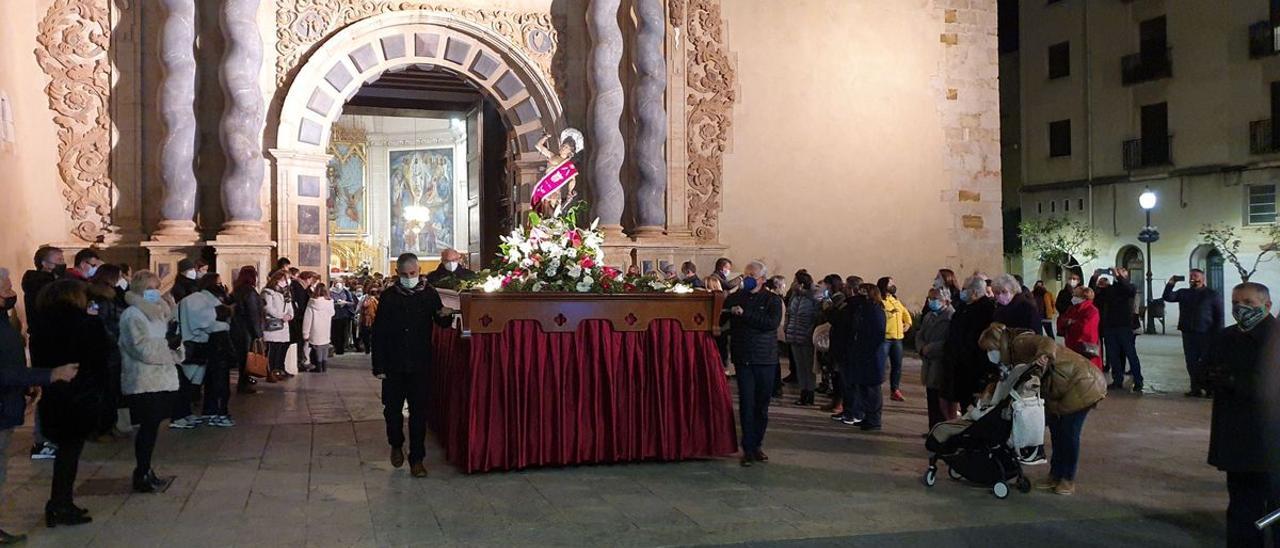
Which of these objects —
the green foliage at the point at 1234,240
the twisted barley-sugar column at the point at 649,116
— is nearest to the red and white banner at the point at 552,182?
the twisted barley-sugar column at the point at 649,116

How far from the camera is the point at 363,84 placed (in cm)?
1393

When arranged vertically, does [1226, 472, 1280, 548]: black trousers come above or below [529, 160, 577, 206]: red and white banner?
below

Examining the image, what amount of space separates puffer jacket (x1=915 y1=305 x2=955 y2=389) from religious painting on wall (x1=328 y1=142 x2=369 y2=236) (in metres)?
21.2

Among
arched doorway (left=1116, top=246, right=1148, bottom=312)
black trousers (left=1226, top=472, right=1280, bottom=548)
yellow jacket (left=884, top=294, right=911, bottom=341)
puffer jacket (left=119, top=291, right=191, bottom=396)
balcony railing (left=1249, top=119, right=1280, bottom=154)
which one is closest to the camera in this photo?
black trousers (left=1226, top=472, right=1280, bottom=548)

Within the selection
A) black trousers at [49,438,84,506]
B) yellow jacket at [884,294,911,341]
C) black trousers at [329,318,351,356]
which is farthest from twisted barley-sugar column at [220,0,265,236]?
yellow jacket at [884,294,911,341]

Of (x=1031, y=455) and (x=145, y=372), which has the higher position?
(x=145, y=372)

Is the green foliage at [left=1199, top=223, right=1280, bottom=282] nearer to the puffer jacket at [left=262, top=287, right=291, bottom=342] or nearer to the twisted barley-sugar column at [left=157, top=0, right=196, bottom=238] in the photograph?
the puffer jacket at [left=262, top=287, right=291, bottom=342]

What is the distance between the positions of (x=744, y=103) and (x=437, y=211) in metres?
14.2

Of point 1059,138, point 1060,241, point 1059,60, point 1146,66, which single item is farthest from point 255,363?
point 1059,60

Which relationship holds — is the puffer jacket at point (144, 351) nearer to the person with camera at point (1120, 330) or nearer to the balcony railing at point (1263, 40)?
the person with camera at point (1120, 330)

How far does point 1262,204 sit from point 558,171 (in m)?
22.6

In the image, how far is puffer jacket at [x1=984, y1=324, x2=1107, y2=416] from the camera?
237 inches

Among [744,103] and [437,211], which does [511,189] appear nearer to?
[744,103]

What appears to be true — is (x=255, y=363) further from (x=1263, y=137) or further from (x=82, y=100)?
(x=1263, y=137)
